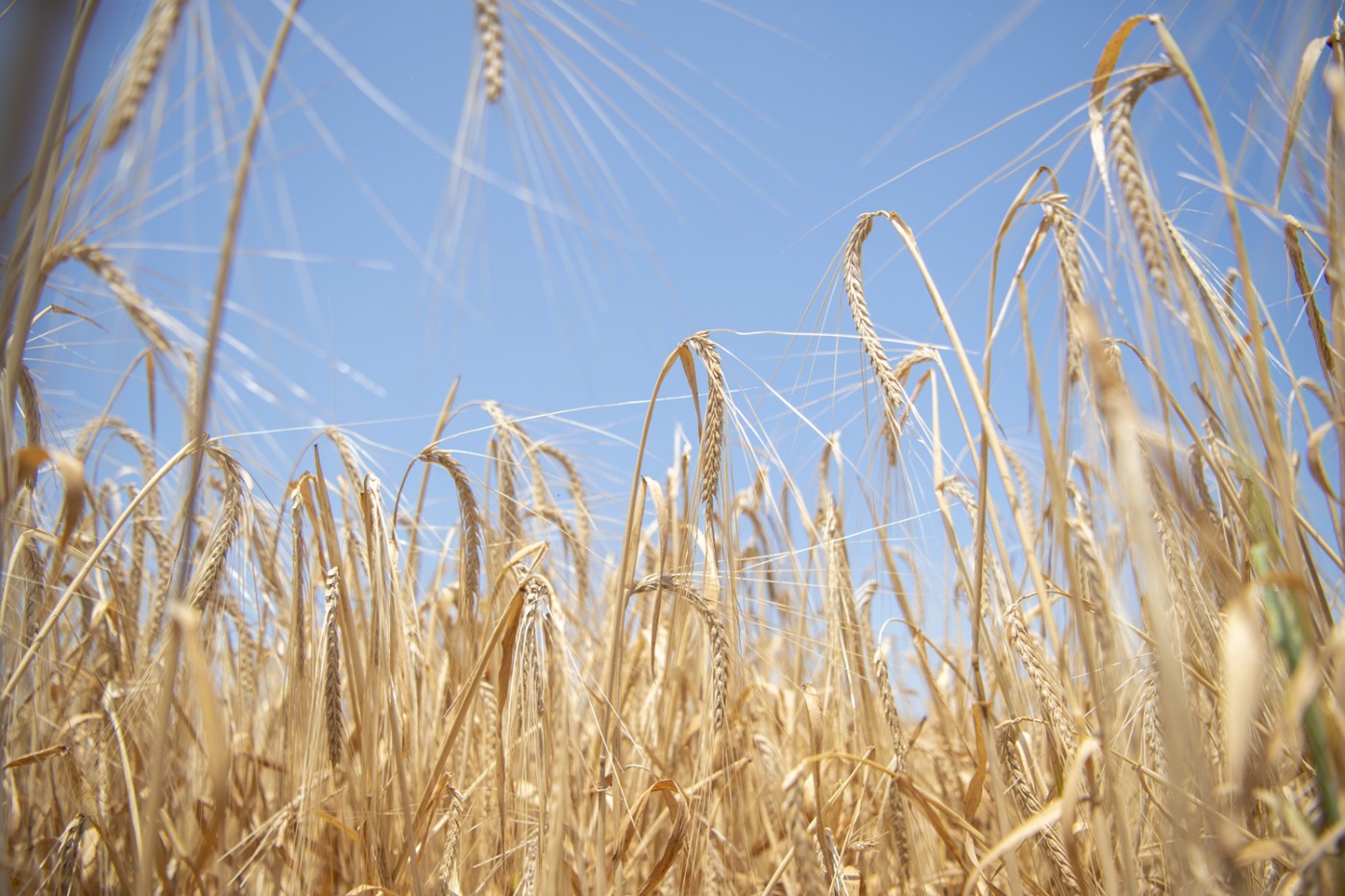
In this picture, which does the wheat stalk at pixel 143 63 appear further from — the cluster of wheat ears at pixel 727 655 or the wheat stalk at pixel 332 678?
the wheat stalk at pixel 332 678

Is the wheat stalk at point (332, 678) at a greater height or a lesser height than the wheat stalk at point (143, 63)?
lesser

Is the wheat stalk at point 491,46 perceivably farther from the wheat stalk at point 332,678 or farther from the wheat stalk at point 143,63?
the wheat stalk at point 332,678

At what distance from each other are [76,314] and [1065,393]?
63.8 inches

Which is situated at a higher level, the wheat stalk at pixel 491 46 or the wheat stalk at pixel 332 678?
the wheat stalk at pixel 491 46

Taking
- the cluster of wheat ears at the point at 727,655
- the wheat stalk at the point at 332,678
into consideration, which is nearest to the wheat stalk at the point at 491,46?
the cluster of wheat ears at the point at 727,655

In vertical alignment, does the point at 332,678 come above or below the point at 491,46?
below

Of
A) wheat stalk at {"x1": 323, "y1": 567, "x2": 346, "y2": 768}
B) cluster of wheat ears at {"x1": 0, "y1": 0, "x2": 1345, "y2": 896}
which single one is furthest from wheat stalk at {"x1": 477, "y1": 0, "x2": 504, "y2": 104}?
wheat stalk at {"x1": 323, "y1": 567, "x2": 346, "y2": 768}

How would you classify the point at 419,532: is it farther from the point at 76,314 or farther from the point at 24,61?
the point at 24,61

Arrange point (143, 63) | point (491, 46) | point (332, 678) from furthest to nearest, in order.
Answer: point (332, 678) → point (491, 46) → point (143, 63)

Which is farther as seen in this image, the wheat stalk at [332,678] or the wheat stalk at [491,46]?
the wheat stalk at [332,678]

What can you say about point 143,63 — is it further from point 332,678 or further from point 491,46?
point 332,678

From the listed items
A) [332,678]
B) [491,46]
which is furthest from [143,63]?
[332,678]

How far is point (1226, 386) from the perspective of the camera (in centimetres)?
78

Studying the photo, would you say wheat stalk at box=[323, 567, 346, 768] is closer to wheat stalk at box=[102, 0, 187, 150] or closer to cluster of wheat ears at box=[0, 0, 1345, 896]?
cluster of wheat ears at box=[0, 0, 1345, 896]
